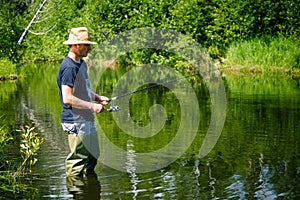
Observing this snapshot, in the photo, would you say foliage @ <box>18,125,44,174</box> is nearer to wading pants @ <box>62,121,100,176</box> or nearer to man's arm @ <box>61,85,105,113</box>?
wading pants @ <box>62,121,100,176</box>

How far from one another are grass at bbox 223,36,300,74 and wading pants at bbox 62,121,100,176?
15.4m

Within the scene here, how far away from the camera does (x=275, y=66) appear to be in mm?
21547

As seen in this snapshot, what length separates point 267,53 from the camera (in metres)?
21.7

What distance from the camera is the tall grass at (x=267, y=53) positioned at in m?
21.4

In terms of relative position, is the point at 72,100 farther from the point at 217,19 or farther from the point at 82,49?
the point at 217,19

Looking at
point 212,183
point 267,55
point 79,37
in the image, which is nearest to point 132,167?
point 212,183

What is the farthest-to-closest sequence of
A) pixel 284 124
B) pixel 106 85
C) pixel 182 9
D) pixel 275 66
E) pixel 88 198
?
pixel 182 9 → pixel 275 66 → pixel 106 85 → pixel 284 124 → pixel 88 198

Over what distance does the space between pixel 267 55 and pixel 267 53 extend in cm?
7

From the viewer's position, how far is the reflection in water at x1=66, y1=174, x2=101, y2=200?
630cm

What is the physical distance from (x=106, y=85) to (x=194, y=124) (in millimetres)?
8978

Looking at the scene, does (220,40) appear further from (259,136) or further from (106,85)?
(259,136)

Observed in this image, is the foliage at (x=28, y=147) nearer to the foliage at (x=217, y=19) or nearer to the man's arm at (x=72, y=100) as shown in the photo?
the man's arm at (x=72, y=100)

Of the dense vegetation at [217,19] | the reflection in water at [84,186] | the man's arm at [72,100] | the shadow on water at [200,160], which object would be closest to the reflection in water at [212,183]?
the shadow on water at [200,160]

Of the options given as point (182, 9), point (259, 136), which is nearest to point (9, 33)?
point (182, 9)
